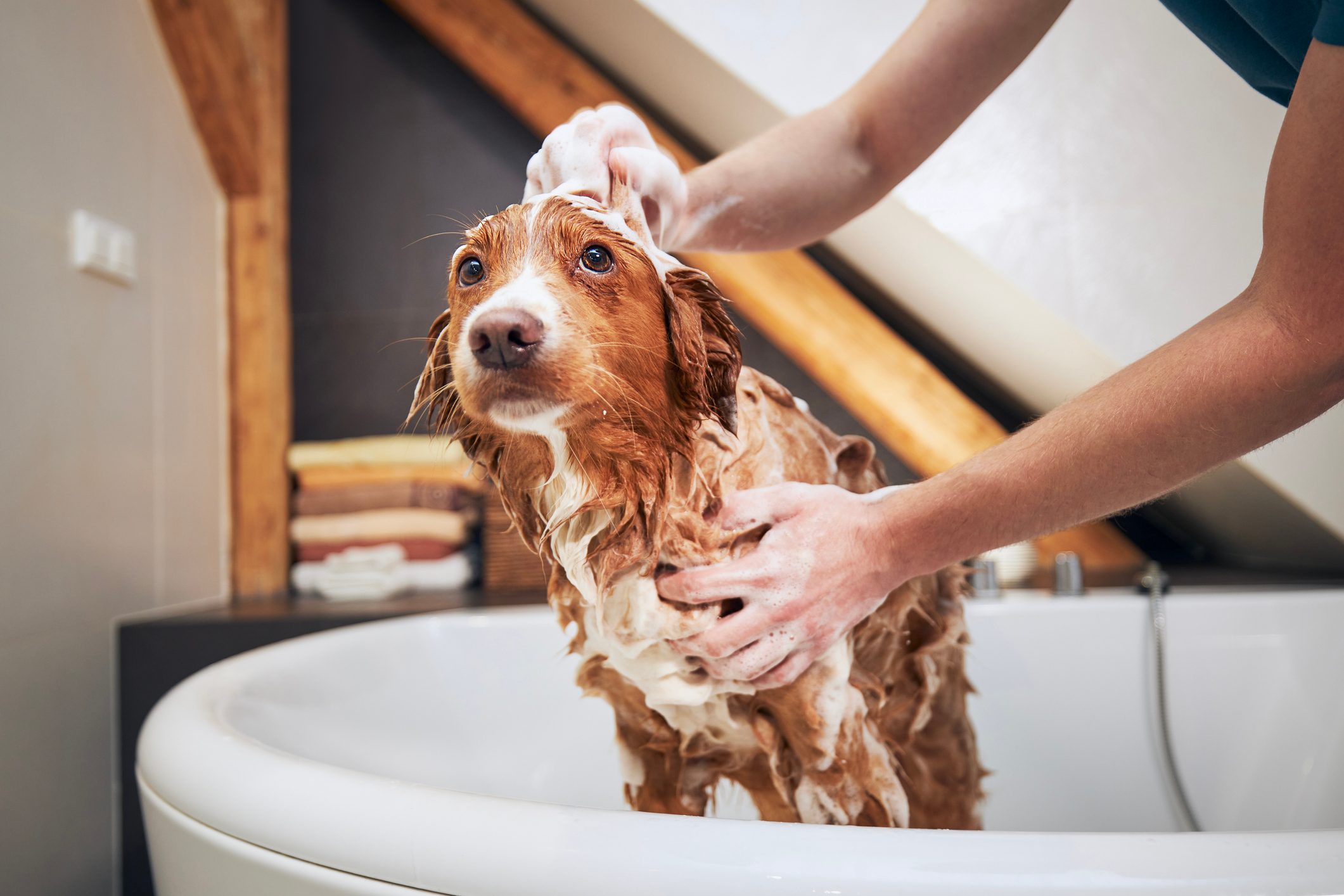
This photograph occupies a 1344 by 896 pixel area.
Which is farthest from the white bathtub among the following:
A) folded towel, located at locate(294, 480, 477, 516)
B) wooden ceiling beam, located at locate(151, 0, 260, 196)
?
wooden ceiling beam, located at locate(151, 0, 260, 196)

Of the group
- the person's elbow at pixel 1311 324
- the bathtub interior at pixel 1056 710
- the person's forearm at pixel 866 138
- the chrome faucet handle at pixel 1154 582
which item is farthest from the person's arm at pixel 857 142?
the chrome faucet handle at pixel 1154 582

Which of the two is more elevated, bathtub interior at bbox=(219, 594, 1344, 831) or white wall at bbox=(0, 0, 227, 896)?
white wall at bbox=(0, 0, 227, 896)

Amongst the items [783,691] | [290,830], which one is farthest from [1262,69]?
[290,830]

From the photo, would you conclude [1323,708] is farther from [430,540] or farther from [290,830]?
[430,540]

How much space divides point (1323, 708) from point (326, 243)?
7.22 feet

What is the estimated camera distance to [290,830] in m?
0.52

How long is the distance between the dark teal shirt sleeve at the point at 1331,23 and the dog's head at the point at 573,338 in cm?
37

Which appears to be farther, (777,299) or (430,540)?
(430,540)

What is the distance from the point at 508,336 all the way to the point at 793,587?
0.84 ft

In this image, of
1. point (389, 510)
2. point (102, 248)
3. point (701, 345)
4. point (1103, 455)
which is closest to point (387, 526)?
point (389, 510)

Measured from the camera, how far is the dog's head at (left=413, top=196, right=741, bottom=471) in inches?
19.5

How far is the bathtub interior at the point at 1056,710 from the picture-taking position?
3.99ft

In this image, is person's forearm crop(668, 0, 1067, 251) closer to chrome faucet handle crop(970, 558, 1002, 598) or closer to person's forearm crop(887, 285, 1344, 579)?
person's forearm crop(887, 285, 1344, 579)

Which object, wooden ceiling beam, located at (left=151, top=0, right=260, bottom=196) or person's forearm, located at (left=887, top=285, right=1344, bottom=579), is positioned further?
wooden ceiling beam, located at (left=151, top=0, right=260, bottom=196)
